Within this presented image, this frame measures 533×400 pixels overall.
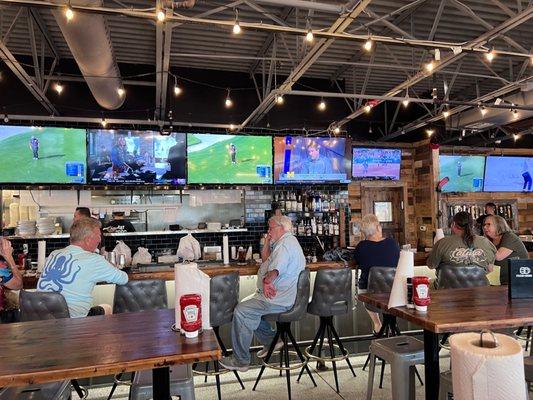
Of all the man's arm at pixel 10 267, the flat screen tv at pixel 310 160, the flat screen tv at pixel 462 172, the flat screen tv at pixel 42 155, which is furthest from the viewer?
the flat screen tv at pixel 462 172

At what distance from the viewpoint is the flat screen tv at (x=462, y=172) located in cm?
982

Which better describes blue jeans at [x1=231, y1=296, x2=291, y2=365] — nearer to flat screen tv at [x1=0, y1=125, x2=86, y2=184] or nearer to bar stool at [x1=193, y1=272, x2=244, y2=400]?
bar stool at [x1=193, y1=272, x2=244, y2=400]

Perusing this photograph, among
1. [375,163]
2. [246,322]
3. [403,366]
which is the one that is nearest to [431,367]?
[403,366]

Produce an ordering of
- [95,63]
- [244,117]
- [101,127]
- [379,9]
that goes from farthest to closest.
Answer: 1. [244,117]
2. [101,127]
3. [379,9]
4. [95,63]

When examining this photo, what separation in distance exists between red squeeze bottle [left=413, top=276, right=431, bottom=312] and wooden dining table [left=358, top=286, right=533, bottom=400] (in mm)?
40

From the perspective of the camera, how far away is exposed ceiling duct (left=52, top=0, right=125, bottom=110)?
145 inches

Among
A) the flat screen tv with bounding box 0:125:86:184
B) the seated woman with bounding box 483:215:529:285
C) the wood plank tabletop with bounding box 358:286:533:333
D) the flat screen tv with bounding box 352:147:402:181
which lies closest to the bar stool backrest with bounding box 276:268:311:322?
the wood plank tabletop with bounding box 358:286:533:333

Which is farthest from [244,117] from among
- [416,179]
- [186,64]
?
[416,179]

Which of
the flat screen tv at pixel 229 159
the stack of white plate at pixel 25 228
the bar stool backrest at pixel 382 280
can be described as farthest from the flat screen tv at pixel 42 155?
the bar stool backrest at pixel 382 280

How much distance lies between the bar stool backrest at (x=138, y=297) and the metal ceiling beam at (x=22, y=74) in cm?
278

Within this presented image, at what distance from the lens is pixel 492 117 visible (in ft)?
25.1

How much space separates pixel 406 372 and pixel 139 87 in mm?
6035

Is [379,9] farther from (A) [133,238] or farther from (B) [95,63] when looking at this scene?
(A) [133,238]

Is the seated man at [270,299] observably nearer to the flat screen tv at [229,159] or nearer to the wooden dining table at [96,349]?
the wooden dining table at [96,349]
